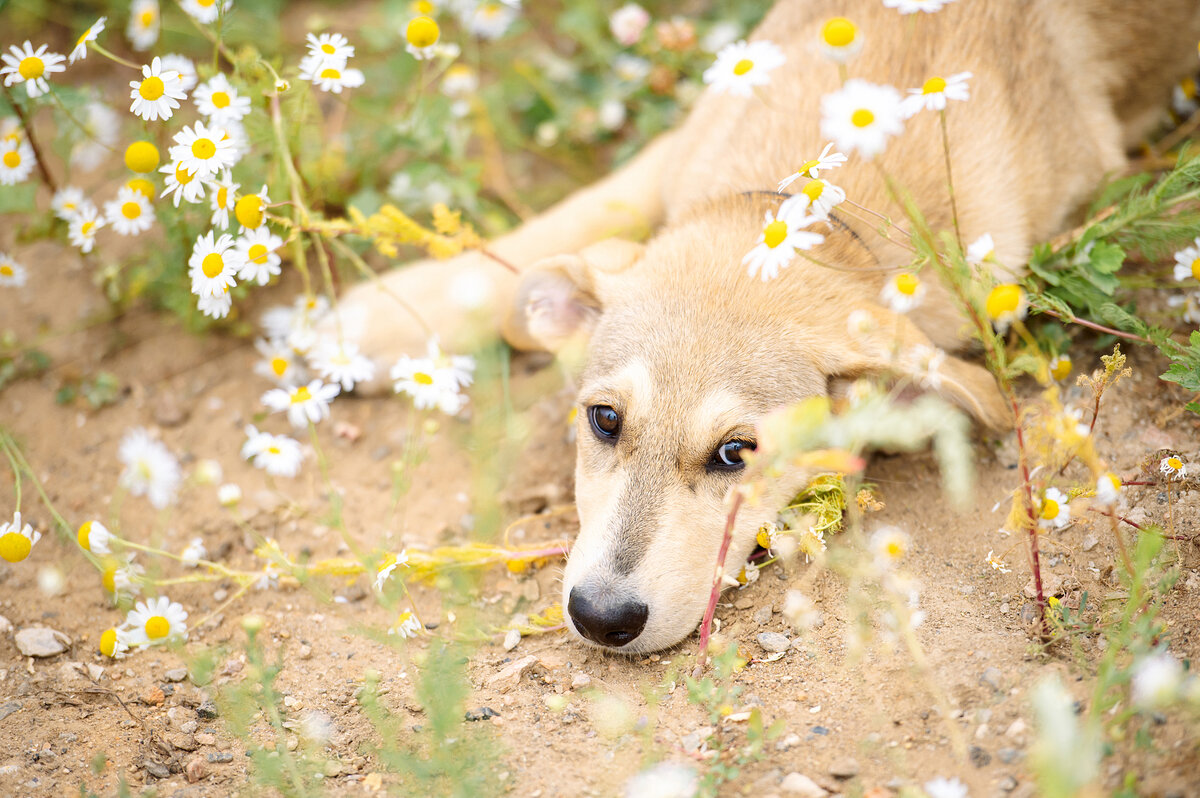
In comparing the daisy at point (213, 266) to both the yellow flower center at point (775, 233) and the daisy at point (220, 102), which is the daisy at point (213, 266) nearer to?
the daisy at point (220, 102)

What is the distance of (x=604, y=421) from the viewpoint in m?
3.45

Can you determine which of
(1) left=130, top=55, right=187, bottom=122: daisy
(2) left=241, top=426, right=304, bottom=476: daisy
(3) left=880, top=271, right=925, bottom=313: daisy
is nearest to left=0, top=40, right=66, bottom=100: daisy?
(1) left=130, top=55, right=187, bottom=122: daisy

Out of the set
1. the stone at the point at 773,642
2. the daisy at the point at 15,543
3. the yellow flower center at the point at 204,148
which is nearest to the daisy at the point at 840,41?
the stone at the point at 773,642

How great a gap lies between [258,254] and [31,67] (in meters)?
1.12

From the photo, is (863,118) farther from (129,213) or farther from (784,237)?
(129,213)

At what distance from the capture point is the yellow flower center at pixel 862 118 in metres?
2.56

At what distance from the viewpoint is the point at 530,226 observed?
489cm

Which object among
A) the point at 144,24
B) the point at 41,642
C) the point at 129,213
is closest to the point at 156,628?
the point at 41,642

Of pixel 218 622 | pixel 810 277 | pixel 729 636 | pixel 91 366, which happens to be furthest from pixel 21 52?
pixel 729 636

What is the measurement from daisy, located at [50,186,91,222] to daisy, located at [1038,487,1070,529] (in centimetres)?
399

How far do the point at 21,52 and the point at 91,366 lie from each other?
1714 millimetres

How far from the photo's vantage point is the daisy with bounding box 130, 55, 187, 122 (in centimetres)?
332

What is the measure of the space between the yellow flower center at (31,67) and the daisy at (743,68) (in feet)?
8.29

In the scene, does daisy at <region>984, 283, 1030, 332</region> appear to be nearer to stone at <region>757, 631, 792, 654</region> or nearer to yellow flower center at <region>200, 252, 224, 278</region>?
stone at <region>757, 631, 792, 654</region>
